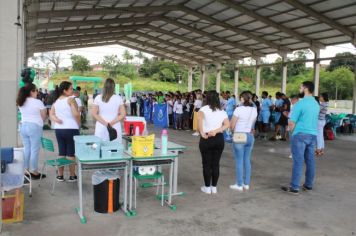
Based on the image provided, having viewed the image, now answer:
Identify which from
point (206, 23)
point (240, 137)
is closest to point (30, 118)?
point (240, 137)

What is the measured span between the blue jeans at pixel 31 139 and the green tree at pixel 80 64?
43845 millimetres

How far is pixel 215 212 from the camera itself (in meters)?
3.97

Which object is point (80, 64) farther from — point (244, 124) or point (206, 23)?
point (244, 124)

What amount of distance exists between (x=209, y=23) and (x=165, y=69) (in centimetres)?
3028

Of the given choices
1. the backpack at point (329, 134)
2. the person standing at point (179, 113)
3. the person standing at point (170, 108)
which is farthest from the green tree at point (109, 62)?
the backpack at point (329, 134)

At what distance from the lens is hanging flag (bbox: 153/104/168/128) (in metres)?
13.4

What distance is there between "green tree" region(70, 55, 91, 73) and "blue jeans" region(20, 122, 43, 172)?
4385 cm

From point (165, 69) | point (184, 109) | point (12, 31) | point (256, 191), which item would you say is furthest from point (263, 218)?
point (165, 69)

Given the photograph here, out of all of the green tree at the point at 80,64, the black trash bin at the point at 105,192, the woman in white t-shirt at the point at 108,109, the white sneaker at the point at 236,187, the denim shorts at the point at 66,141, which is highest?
the green tree at the point at 80,64

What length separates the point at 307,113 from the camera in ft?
15.3

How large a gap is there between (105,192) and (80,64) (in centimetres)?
4564

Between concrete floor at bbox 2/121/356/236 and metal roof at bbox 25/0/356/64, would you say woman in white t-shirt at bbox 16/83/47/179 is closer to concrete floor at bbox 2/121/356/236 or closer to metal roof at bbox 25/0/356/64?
concrete floor at bbox 2/121/356/236

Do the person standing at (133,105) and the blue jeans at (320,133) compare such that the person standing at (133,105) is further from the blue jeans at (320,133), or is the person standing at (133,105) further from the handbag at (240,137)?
the handbag at (240,137)

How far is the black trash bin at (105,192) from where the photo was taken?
377 centimetres
